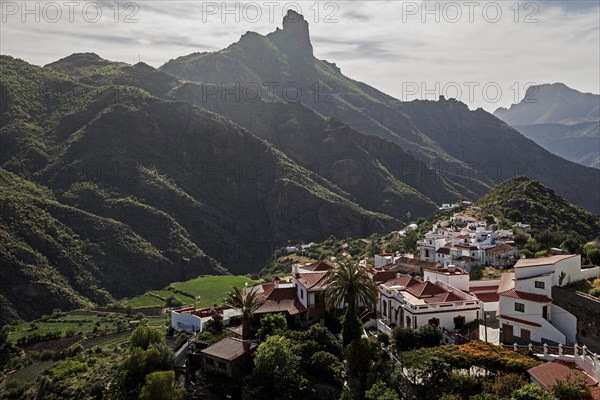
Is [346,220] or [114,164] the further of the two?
[346,220]

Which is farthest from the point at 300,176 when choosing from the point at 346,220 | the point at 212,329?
the point at 212,329

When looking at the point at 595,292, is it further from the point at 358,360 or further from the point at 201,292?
the point at 201,292

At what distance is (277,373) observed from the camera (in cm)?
3306

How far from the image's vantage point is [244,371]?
1459 inches

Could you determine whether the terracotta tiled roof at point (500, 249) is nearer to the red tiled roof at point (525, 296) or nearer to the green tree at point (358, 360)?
the red tiled roof at point (525, 296)

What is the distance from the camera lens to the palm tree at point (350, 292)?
3391 cm

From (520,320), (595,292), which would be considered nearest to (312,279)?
(520,320)

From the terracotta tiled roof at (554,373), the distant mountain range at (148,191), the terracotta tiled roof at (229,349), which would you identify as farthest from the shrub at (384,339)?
the distant mountain range at (148,191)

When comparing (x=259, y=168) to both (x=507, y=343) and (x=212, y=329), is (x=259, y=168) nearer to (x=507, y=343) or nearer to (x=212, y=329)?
(x=212, y=329)

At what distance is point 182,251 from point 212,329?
80776mm

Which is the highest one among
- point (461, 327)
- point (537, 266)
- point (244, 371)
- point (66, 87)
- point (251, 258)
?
point (66, 87)

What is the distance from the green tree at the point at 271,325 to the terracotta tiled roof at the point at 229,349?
1180mm

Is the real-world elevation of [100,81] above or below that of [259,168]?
above

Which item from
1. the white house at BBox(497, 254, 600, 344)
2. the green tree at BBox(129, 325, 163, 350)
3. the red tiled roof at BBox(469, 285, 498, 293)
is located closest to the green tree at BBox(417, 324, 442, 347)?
the white house at BBox(497, 254, 600, 344)
